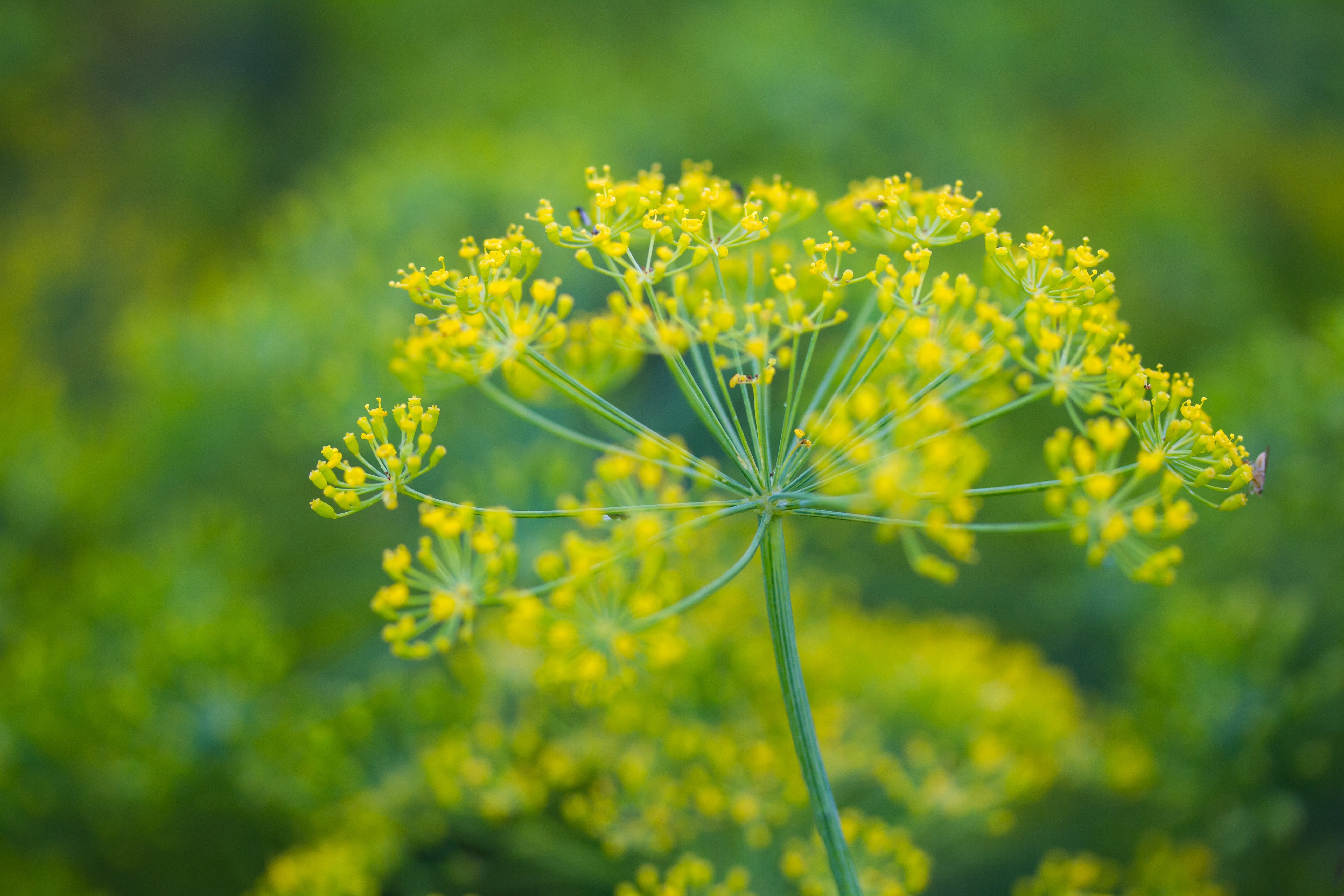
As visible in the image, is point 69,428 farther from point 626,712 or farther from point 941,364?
point 941,364

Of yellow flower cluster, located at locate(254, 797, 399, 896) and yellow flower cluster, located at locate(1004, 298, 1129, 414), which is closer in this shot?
yellow flower cluster, located at locate(1004, 298, 1129, 414)

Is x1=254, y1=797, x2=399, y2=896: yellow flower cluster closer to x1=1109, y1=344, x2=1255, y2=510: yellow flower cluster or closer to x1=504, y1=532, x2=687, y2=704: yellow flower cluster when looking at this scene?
x1=504, y1=532, x2=687, y2=704: yellow flower cluster

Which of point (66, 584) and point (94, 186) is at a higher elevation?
point (94, 186)

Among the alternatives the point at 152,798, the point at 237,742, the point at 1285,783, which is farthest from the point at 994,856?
the point at 152,798

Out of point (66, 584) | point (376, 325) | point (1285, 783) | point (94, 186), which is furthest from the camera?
point (94, 186)

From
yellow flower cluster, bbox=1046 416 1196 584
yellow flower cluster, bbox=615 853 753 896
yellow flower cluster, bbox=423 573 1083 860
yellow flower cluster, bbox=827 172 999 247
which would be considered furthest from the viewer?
yellow flower cluster, bbox=423 573 1083 860

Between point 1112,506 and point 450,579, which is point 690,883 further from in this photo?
point 1112,506

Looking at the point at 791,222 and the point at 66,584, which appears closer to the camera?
the point at 791,222

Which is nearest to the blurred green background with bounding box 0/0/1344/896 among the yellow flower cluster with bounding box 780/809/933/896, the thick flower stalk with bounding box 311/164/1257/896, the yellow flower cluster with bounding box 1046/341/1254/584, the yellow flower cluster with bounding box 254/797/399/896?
the yellow flower cluster with bounding box 254/797/399/896

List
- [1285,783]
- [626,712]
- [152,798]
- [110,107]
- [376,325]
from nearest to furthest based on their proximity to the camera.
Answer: [626,712] < [1285,783] < [152,798] < [376,325] < [110,107]
